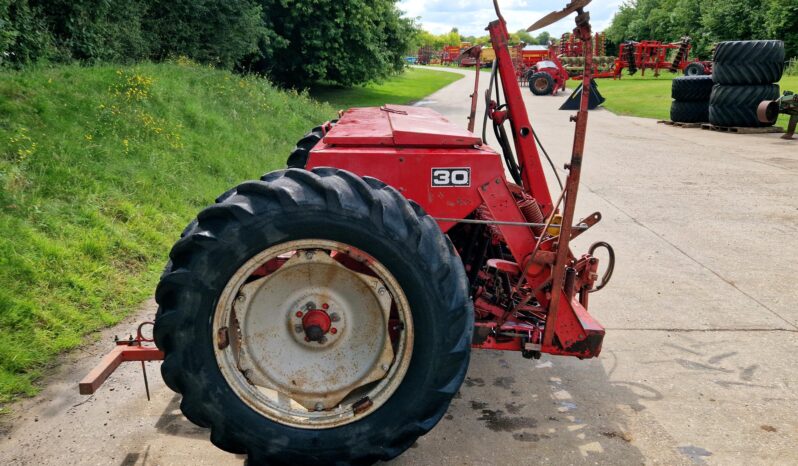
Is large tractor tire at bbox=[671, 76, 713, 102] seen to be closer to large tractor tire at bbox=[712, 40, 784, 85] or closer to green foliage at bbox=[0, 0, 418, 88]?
large tractor tire at bbox=[712, 40, 784, 85]

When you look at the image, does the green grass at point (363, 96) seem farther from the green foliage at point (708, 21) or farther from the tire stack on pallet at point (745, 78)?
the green foliage at point (708, 21)

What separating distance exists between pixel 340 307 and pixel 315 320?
13 centimetres

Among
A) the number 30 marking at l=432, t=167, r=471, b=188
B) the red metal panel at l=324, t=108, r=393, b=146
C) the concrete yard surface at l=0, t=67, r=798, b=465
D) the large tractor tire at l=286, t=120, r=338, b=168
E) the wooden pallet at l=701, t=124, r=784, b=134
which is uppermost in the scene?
the red metal panel at l=324, t=108, r=393, b=146

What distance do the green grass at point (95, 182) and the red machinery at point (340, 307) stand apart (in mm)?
1589

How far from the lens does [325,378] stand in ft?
9.82

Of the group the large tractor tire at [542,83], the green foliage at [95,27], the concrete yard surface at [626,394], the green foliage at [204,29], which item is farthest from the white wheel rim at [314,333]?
the large tractor tire at [542,83]

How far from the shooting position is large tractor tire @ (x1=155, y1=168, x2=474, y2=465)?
264cm

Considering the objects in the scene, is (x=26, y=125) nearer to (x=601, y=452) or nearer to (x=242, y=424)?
(x=242, y=424)

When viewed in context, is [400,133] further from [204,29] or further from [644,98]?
[644,98]

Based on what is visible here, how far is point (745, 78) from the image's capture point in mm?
15688

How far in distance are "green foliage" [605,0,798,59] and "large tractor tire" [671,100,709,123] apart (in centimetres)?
2202

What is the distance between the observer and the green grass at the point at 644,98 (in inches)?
865

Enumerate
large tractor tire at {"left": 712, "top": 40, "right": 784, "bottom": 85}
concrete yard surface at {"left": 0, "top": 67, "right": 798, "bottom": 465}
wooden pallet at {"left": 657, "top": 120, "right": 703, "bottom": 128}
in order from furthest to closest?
wooden pallet at {"left": 657, "top": 120, "right": 703, "bottom": 128} < large tractor tire at {"left": 712, "top": 40, "right": 784, "bottom": 85} < concrete yard surface at {"left": 0, "top": 67, "right": 798, "bottom": 465}

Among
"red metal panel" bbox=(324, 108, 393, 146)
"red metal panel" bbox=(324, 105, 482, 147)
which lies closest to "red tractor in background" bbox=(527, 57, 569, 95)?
"red metal panel" bbox=(324, 108, 393, 146)
